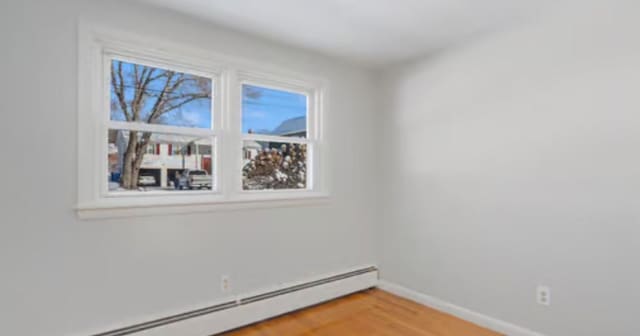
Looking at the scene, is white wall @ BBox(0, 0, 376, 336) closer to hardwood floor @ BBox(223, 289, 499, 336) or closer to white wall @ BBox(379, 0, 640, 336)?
hardwood floor @ BBox(223, 289, 499, 336)

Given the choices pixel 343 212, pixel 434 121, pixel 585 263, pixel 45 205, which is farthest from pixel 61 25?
pixel 585 263

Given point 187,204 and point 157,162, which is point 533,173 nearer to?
point 187,204

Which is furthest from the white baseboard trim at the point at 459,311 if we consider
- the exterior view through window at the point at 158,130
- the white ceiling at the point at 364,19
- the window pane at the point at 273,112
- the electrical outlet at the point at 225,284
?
the white ceiling at the point at 364,19

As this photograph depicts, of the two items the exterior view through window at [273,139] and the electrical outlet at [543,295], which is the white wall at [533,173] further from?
the exterior view through window at [273,139]

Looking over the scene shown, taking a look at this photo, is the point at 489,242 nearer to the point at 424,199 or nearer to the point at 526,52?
the point at 424,199

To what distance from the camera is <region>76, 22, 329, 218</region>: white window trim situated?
2068 millimetres

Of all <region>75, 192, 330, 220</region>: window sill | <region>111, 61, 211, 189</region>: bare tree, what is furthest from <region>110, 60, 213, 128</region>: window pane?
<region>75, 192, 330, 220</region>: window sill

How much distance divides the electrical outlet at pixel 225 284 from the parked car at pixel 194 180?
2.33 ft

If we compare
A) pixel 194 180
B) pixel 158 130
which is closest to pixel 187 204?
pixel 194 180

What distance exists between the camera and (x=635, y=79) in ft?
6.52

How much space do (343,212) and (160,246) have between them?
169 cm

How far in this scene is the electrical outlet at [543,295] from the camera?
7.63ft

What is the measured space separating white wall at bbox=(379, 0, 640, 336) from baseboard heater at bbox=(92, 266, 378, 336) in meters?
0.58

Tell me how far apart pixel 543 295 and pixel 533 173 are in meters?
0.85
